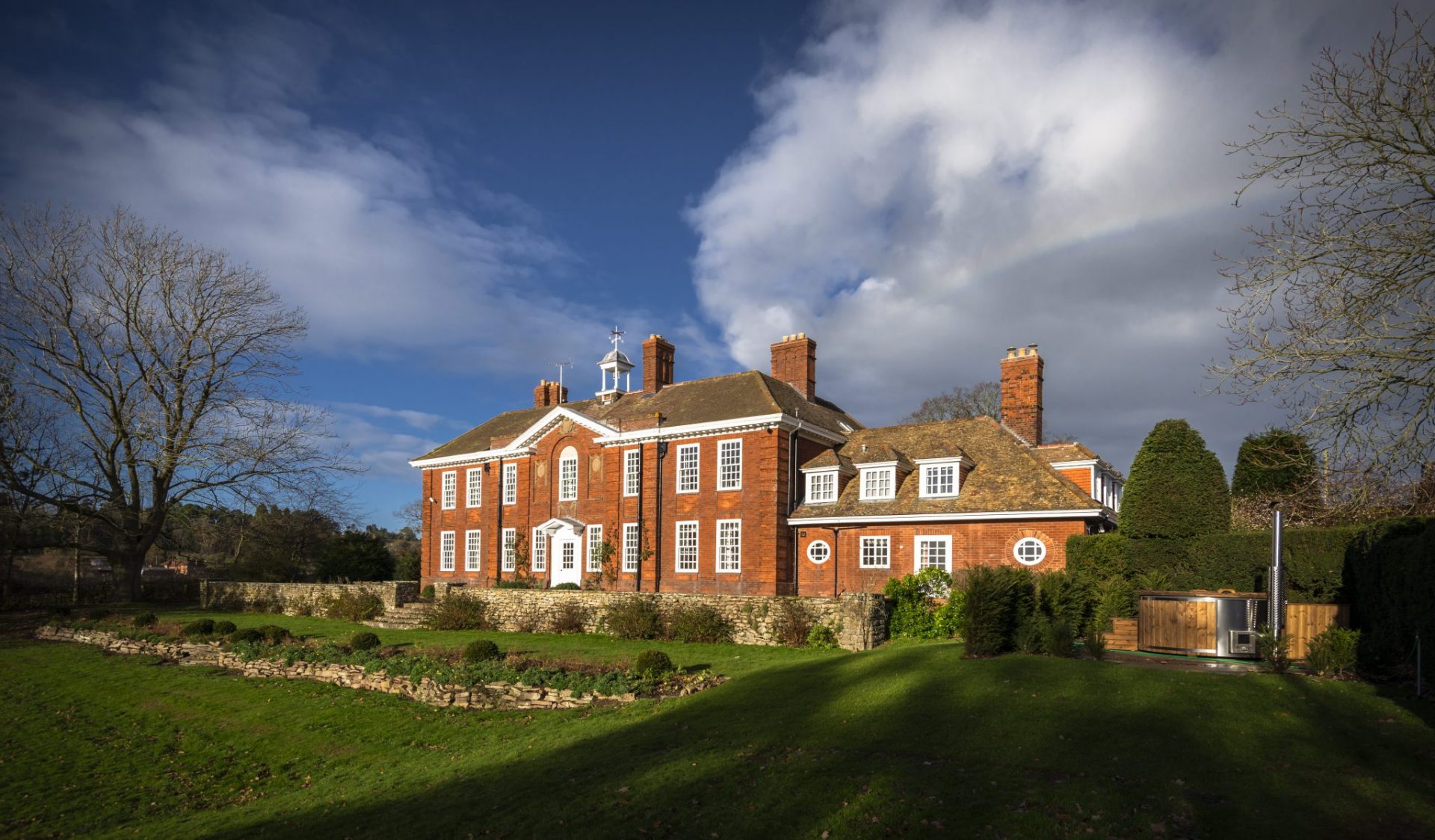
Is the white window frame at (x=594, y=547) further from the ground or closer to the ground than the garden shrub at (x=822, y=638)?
further from the ground

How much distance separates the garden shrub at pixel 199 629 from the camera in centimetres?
2844

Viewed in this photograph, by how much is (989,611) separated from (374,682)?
49.2ft

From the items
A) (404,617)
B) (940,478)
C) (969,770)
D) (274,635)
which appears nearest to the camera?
(969,770)

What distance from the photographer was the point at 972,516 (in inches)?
1058

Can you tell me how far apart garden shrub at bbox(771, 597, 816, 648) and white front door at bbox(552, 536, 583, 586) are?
14.4 m

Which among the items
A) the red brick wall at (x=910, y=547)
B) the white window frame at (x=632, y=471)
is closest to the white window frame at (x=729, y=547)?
the red brick wall at (x=910, y=547)

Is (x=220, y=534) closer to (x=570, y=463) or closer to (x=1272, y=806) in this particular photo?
(x=570, y=463)

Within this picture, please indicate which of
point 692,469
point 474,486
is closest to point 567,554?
point 692,469

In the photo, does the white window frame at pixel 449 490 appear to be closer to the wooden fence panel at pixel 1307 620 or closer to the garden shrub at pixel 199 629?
the garden shrub at pixel 199 629

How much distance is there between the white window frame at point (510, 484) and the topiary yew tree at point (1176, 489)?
27.1 metres

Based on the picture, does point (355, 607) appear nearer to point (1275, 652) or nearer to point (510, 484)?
point (510, 484)

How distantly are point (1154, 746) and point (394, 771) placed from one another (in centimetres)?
1166

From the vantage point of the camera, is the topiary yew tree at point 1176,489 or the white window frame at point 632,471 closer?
the topiary yew tree at point 1176,489

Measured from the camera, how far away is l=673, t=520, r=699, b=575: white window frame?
1310 inches
